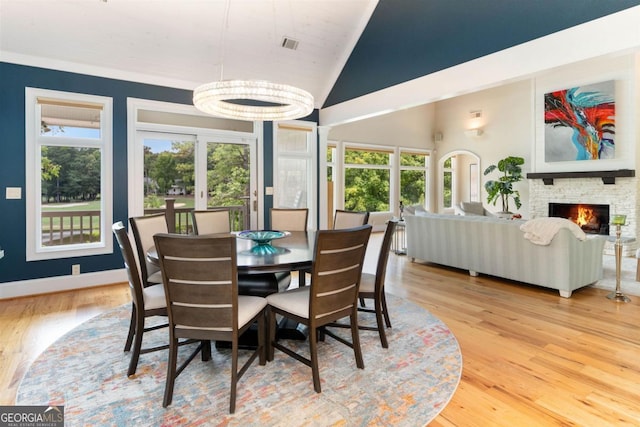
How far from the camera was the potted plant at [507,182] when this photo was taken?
323 inches

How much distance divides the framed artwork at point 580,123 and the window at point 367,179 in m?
3.59

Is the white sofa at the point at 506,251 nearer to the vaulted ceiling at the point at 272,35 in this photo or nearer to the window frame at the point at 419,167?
the vaulted ceiling at the point at 272,35

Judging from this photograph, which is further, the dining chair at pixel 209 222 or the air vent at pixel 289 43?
the air vent at pixel 289 43

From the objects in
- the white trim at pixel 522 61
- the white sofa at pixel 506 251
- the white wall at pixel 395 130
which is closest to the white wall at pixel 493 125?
the white wall at pixel 395 130

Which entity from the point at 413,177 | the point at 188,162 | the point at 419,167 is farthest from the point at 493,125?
the point at 188,162

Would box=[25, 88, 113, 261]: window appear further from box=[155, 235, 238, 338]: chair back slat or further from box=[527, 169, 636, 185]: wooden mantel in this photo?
box=[527, 169, 636, 185]: wooden mantel

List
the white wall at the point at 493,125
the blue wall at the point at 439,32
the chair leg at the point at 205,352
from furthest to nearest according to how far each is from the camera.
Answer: the white wall at the point at 493,125
the blue wall at the point at 439,32
the chair leg at the point at 205,352

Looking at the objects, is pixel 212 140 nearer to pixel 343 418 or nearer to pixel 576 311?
pixel 343 418

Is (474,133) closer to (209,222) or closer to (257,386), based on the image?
(209,222)

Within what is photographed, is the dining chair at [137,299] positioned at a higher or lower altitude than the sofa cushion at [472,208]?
lower

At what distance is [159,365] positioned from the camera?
2430mm

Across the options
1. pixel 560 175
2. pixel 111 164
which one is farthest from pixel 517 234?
pixel 111 164

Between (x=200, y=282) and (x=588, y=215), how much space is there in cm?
761

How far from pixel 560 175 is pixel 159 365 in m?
7.61
